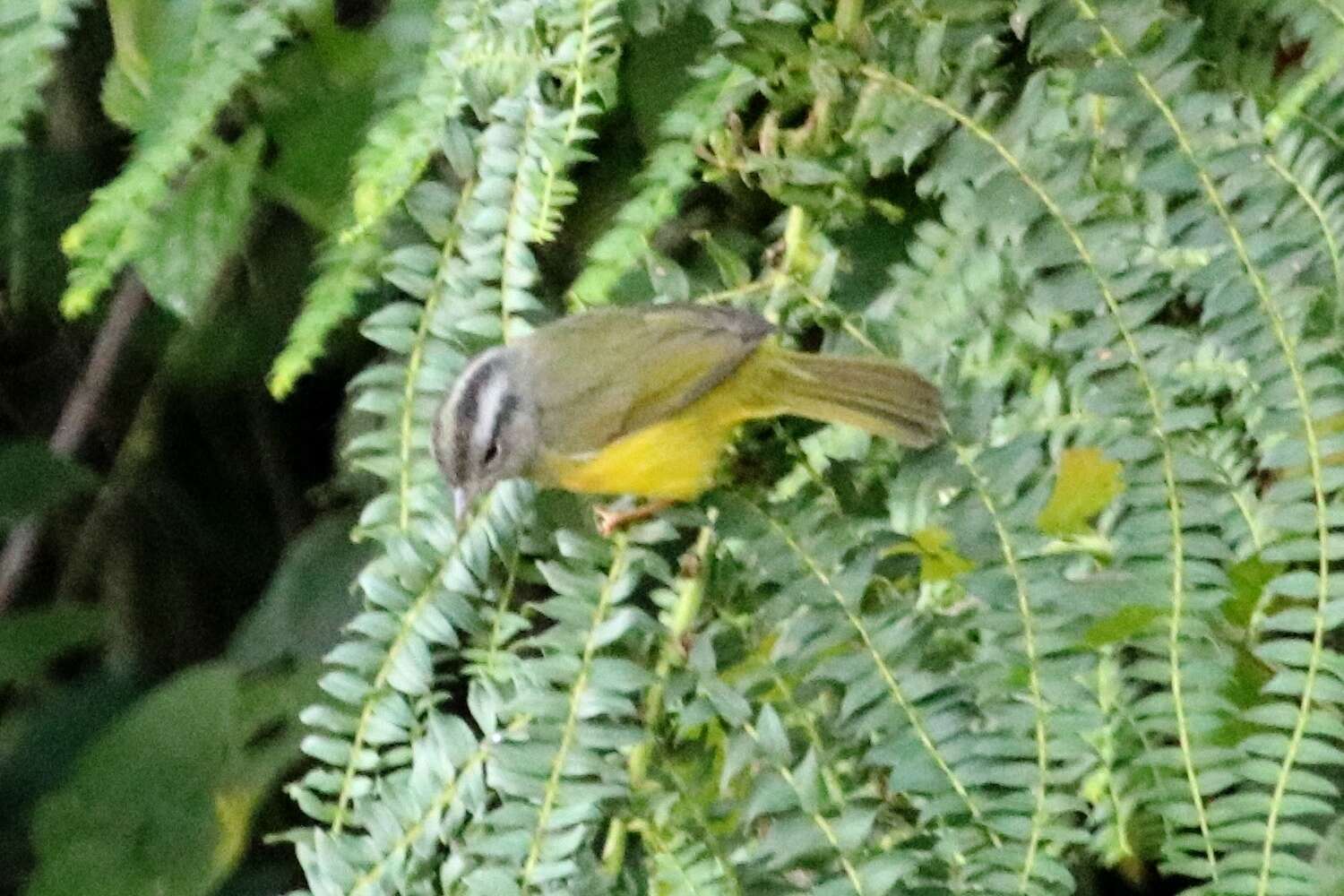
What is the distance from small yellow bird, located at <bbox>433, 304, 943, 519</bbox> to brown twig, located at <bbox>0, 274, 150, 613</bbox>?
0.61 meters

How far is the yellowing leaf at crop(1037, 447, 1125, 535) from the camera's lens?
0.76 metres

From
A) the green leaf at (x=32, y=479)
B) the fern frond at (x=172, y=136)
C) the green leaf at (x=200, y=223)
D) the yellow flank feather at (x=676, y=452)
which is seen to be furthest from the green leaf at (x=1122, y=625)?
the green leaf at (x=32, y=479)

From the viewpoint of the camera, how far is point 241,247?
49.7 inches

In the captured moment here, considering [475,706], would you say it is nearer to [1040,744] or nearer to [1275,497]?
[1040,744]

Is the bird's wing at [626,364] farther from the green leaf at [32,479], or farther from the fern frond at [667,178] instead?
the green leaf at [32,479]

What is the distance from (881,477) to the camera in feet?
2.37

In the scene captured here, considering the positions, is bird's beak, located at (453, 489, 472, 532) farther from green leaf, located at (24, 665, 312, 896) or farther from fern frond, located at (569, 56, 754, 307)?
green leaf, located at (24, 665, 312, 896)

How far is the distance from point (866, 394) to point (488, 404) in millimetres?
291

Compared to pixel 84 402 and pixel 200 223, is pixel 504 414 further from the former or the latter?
pixel 84 402

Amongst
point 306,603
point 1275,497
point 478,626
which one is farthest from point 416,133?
point 306,603

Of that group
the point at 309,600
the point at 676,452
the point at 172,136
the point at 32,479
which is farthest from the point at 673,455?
the point at 32,479

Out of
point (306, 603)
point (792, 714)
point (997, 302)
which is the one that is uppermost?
point (997, 302)

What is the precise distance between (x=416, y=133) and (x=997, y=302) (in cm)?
34

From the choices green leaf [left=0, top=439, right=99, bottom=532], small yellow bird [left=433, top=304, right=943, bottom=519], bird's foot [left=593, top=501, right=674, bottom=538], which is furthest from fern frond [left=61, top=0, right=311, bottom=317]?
green leaf [left=0, top=439, right=99, bottom=532]
